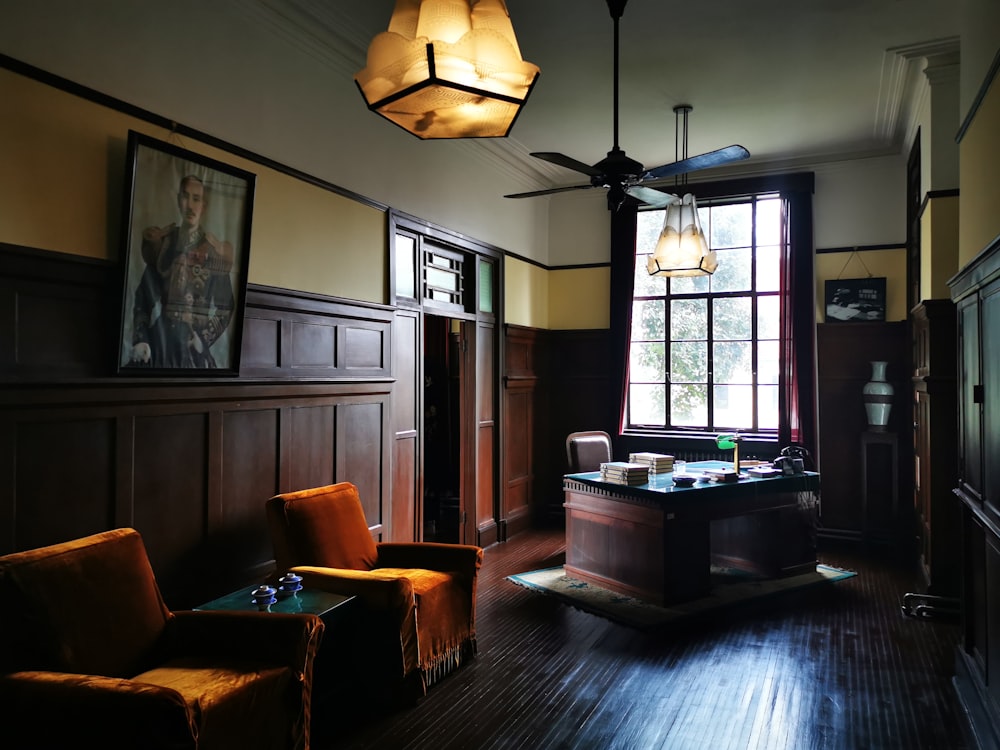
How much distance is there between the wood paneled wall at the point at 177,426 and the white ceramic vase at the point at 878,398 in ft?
13.9

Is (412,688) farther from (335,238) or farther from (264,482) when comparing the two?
(335,238)

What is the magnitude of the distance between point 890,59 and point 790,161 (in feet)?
6.72

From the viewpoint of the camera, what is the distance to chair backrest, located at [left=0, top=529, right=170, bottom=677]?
7.10 feet

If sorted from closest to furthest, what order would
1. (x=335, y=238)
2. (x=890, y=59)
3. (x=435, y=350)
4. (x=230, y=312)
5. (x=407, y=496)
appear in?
(x=230, y=312)
(x=335, y=238)
(x=890, y=59)
(x=407, y=496)
(x=435, y=350)

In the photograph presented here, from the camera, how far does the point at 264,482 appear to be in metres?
3.62

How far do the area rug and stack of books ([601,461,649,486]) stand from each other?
744 millimetres

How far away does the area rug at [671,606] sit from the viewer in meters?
4.20

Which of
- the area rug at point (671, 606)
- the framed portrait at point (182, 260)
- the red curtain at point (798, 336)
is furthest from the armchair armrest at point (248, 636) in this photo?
the red curtain at point (798, 336)

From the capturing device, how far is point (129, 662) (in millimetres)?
2404

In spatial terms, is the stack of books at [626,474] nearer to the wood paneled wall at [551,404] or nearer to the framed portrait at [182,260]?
the wood paneled wall at [551,404]

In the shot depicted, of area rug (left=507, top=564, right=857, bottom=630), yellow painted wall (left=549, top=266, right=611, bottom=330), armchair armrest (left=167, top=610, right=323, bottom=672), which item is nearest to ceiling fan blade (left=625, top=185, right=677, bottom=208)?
area rug (left=507, top=564, right=857, bottom=630)

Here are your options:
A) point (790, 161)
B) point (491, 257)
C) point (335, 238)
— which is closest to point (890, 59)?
point (790, 161)

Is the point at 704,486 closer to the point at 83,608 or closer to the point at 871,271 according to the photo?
the point at 871,271

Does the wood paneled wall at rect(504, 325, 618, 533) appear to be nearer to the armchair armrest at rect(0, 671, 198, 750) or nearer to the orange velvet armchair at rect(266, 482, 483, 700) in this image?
the orange velvet armchair at rect(266, 482, 483, 700)
